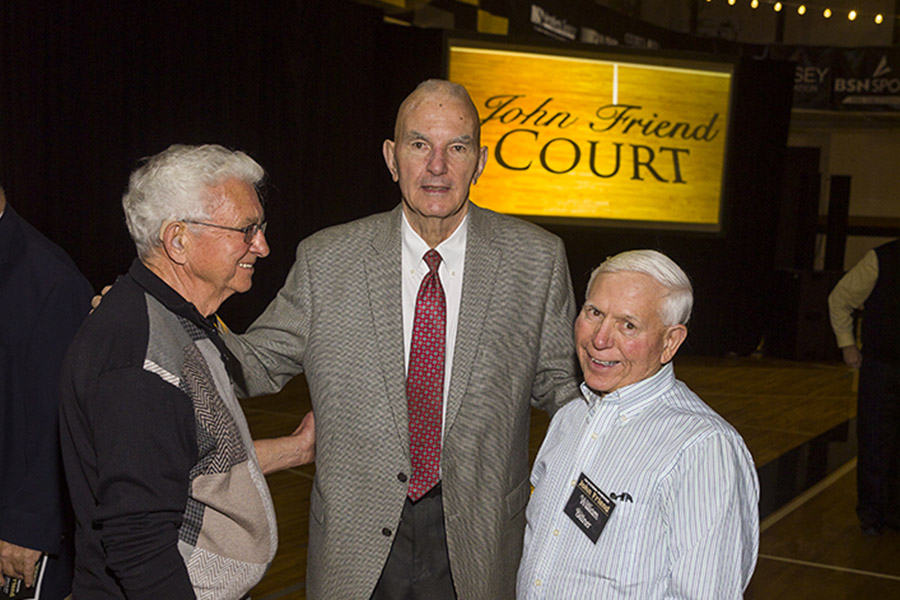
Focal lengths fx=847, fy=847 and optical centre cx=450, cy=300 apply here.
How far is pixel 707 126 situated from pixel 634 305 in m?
8.17

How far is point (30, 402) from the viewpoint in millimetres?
2186

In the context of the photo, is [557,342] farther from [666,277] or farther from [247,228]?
[247,228]

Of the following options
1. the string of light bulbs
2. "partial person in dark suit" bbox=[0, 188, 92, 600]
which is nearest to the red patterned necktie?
"partial person in dark suit" bbox=[0, 188, 92, 600]

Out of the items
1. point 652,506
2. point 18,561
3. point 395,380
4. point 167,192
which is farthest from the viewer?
point 18,561

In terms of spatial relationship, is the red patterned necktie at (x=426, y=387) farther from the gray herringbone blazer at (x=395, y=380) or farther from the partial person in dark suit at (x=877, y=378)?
the partial person in dark suit at (x=877, y=378)

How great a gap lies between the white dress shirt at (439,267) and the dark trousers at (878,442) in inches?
140

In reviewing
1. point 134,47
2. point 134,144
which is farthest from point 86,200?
point 134,47

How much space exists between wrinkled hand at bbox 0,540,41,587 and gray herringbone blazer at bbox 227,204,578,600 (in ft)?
2.31

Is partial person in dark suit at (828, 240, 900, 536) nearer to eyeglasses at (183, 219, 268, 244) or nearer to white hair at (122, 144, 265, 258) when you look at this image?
eyeglasses at (183, 219, 268, 244)

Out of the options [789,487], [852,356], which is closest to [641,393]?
[852,356]

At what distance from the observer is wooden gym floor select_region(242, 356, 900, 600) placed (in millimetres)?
4094

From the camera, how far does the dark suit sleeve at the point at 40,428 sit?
2.13m

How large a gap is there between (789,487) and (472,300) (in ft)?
14.6

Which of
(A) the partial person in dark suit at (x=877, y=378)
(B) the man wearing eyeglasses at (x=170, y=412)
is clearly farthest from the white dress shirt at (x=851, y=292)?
(B) the man wearing eyeglasses at (x=170, y=412)
